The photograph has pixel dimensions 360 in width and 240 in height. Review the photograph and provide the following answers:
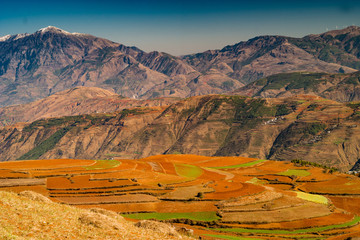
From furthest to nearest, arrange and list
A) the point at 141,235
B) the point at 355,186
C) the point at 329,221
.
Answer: the point at 355,186 → the point at 329,221 → the point at 141,235

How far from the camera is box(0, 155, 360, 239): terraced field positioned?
77.5 m

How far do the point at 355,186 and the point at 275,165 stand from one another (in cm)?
6352

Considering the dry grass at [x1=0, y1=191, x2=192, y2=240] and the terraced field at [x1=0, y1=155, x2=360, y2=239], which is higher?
the dry grass at [x1=0, y1=191, x2=192, y2=240]

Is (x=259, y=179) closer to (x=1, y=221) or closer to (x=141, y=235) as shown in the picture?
(x=141, y=235)

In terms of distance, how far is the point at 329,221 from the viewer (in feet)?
270

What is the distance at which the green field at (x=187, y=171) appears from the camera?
143125 mm

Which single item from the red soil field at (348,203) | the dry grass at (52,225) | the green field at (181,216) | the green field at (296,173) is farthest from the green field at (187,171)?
the dry grass at (52,225)

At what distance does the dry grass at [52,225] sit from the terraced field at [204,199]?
1120 inches

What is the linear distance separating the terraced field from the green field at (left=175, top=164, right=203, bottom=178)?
1667mm

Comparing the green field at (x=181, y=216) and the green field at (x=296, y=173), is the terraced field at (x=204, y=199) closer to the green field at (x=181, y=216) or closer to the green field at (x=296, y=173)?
the green field at (x=181, y=216)

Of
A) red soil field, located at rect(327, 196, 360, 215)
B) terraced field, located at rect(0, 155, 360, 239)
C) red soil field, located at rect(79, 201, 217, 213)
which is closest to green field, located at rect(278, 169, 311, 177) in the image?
terraced field, located at rect(0, 155, 360, 239)

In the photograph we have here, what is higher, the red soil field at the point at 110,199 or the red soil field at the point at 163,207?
the red soil field at the point at 163,207

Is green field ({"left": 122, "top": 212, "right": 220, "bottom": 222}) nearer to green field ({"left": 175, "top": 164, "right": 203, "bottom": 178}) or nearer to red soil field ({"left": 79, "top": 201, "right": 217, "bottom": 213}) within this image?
red soil field ({"left": 79, "top": 201, "right": 217, "bottom": 213})

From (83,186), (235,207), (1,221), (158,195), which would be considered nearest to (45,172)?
(83,186)
